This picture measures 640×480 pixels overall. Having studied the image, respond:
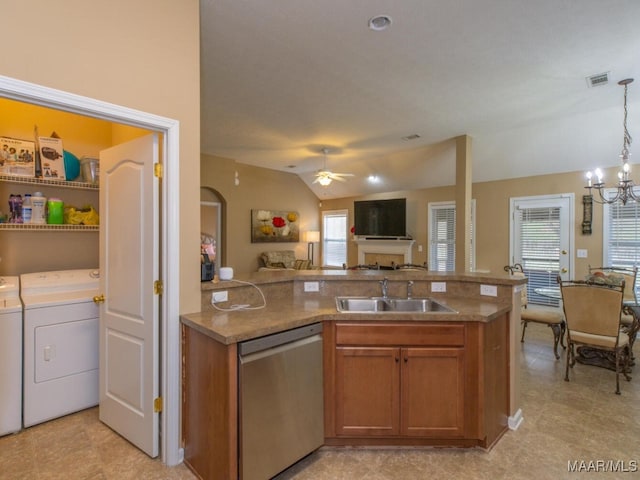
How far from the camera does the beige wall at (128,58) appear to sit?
1538 mm

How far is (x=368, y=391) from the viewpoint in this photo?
2.21m

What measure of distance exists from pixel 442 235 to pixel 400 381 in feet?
17.1

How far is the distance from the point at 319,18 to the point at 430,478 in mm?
3002

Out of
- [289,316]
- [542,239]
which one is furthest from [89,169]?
[542,239]

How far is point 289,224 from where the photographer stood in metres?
8.38

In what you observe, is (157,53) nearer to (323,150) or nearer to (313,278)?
A: (313,278)

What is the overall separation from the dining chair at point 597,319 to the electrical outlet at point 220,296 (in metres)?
3.32

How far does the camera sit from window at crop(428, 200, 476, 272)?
6.74 metres

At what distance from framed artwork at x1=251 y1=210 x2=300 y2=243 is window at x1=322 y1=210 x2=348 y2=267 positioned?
3.02 feet

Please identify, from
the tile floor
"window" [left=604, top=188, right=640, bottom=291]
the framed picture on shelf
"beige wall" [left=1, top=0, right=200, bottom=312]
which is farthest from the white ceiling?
the tile floor

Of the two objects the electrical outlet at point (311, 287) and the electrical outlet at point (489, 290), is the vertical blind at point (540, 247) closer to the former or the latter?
the electrical outlet at point (489, 290)

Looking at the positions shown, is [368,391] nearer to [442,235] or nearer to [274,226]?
[442,235]

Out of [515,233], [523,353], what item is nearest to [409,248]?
[515,233]

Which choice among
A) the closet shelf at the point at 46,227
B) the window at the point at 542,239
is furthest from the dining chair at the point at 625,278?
the closet shelf at the point at 46,227
